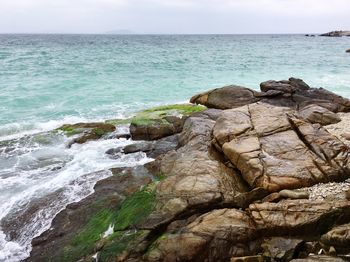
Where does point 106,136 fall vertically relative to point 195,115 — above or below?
below

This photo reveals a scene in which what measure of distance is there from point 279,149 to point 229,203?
2.68m

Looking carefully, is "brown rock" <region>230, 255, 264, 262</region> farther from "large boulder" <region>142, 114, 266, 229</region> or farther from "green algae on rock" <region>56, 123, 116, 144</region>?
"green algae on rock" <region>56, 123, 116, 144</region>

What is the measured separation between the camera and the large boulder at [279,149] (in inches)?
420

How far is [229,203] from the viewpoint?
33.7 ft

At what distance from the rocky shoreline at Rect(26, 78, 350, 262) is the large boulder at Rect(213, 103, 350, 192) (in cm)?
3

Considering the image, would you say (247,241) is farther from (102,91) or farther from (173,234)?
(102,91)

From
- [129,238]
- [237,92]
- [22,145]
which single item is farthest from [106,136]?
[129,238]

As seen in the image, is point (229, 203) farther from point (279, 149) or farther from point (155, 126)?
point (155, 126)

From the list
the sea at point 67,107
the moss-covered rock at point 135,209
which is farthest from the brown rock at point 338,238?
the sea at point 67,107

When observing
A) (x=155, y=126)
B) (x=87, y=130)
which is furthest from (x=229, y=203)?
(x=87, y=130)

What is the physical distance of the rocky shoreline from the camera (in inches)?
358

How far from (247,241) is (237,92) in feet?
44.7

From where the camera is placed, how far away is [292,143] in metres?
12.0

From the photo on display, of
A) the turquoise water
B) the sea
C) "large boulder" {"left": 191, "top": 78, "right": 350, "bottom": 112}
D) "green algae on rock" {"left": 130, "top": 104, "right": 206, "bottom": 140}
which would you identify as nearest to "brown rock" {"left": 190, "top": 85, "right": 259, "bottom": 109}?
"large boulder" {"left": 191, "top": 78, "right": 350, "bottom": 112}
